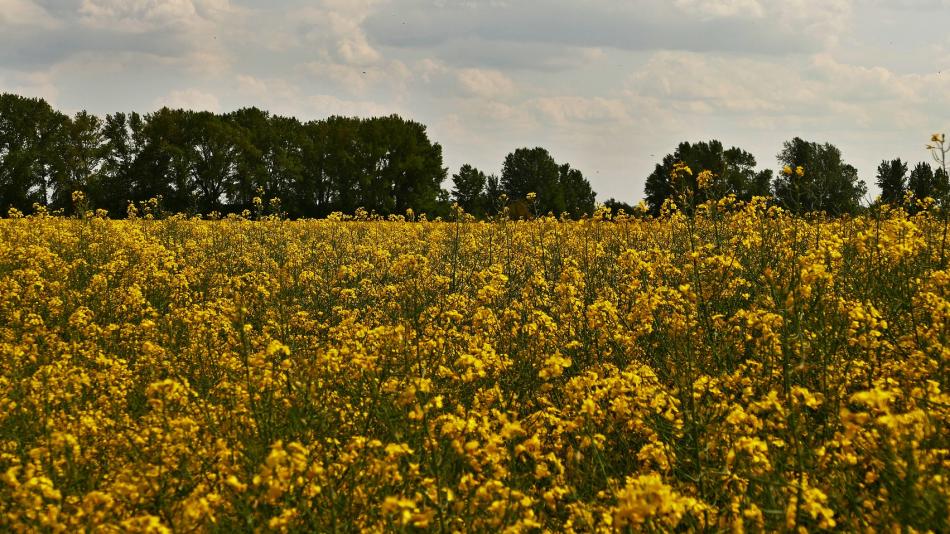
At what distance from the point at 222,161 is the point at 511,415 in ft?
161

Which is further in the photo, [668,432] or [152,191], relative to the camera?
[152,191]

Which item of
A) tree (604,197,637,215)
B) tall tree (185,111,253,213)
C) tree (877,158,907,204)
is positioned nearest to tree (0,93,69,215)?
tall tree (185,111,253,213)

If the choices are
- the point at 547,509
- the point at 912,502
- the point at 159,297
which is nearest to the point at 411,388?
the point at 547,509

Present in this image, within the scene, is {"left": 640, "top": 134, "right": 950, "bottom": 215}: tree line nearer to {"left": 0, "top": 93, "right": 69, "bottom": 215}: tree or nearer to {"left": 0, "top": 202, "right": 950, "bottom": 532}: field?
{"left": 0, "top": 202, "right": 950, "bottom": 532}: field

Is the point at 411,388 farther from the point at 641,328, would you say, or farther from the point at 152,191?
the point at 152,191

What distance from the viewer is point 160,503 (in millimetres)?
4141

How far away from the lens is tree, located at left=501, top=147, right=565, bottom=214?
75.4 metres

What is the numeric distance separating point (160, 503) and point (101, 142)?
52.8 meters

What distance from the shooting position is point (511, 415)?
5910 millimetres

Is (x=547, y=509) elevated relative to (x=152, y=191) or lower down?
lower down

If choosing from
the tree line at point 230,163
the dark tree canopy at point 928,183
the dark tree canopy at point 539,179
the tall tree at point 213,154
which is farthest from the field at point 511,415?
the dark tree canopy at point 539,179

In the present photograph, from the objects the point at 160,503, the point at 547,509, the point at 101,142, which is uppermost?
the point at 101,142

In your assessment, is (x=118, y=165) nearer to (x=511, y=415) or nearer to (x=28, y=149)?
(x=28, y=149)

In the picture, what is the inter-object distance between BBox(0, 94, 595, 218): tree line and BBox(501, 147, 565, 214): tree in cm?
2051
